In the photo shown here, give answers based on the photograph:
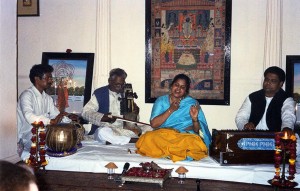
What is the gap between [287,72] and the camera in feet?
21.6

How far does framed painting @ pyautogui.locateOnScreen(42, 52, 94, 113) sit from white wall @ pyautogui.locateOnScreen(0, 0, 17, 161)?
7.24 ft

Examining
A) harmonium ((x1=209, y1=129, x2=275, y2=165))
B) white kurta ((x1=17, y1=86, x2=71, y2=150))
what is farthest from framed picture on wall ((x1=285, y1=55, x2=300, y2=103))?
white kurta ((x1=17, y1=86, x2=71, y2=150))

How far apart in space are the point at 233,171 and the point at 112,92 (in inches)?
109

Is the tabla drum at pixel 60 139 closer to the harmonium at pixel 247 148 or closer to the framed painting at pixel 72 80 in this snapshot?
the harmonium at pixel 247 148

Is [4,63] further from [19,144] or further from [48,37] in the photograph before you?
[48,37]

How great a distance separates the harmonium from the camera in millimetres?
4648

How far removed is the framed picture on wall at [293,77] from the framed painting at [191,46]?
1.06 metres

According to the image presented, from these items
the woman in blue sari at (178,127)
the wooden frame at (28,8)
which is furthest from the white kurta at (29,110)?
the wooden frame at (28,8)

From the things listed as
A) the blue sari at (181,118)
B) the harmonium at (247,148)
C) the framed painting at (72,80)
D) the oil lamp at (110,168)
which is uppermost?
the framed painting at (72,80)

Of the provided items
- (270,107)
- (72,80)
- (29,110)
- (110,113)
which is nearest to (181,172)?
(270,107)

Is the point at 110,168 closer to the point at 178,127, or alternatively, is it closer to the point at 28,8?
the point at 178,127

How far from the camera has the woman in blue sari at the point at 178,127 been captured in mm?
4941

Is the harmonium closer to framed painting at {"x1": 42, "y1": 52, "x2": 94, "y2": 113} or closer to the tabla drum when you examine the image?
the tabla drum

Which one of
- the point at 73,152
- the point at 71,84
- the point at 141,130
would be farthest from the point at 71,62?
the point at 73,152
